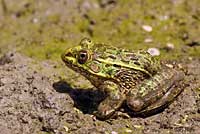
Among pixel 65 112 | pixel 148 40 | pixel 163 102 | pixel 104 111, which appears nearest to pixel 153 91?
pixel 163 102

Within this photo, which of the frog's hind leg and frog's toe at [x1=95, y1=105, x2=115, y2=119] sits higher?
the frog's hind leg

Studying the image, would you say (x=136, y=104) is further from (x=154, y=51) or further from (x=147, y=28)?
(x=147, y=28)

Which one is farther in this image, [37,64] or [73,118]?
[37,64]

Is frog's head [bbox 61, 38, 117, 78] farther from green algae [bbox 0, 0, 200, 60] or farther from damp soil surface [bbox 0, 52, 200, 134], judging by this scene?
green algae [bbox 0, 0, 200, 60]

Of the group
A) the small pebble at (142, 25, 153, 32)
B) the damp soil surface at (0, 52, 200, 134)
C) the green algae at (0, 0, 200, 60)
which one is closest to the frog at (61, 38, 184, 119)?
the damp soil surface at (0, 52, 200, 134)

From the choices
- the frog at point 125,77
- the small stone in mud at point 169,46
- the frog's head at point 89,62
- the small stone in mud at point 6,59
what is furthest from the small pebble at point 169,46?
the small stone in mud at point 6,59

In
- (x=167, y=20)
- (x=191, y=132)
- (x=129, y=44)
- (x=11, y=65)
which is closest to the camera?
(x=191, y=132)

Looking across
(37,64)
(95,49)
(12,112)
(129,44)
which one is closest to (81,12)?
(129,44)

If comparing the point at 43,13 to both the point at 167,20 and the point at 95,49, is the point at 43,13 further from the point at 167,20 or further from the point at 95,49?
the point at 95,49
